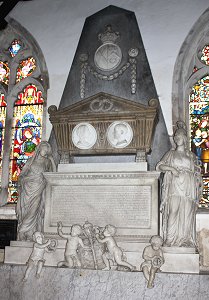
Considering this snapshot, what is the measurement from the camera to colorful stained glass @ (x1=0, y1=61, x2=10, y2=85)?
8164mm

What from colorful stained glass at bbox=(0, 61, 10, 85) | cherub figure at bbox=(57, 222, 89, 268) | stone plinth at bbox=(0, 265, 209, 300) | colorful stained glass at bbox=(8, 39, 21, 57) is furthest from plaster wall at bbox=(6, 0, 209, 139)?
stone plinth at bbox=(0, 265, 209, 300)

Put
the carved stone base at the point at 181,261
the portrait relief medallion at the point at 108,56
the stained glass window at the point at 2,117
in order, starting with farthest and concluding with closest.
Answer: the stained glass window at the point at 2,117 → the portrait relief medallion at the point at 108,56 → the carved stone base at the point at 181,261

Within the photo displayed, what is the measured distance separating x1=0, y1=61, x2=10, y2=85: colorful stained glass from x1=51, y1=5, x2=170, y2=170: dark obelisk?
1.49m

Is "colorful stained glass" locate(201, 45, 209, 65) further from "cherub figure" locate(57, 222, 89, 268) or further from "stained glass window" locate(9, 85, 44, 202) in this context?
"cherub figure" locate(57, 222, 89, 268)

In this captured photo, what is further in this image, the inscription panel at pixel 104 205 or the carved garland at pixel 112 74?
the carved garland at pixel 112 74

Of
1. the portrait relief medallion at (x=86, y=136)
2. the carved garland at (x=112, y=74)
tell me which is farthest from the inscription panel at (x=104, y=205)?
the carved garland at (x=112, y=74)

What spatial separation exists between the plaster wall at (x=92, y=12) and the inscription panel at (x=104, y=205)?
1330 millimetres

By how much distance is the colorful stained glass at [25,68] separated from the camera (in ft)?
26.3

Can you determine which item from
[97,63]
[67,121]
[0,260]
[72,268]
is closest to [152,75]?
[97,63]

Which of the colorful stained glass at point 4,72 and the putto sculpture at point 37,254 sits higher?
the colorful stained glass at point 4,72

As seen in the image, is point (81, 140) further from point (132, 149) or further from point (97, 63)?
point (97, 63)

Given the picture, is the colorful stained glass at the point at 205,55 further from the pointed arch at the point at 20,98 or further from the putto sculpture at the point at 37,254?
the putto sculpture at the point at 37,254

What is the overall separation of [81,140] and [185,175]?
5.61ft

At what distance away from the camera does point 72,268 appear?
18.2ft
